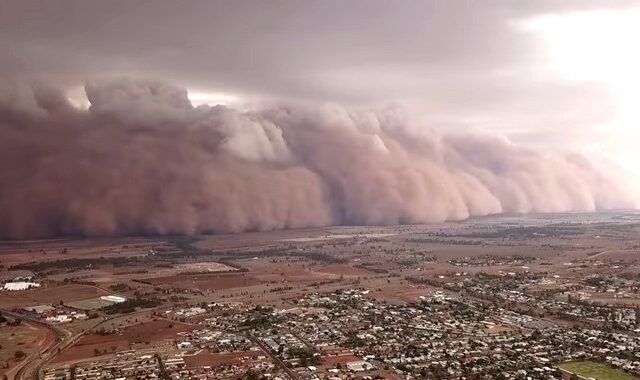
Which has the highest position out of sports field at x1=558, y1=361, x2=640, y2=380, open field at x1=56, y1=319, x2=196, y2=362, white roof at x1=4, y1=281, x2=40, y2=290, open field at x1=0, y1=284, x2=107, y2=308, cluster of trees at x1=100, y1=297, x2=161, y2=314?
white roof at x1=4, y1=281, x2=40, y2=290

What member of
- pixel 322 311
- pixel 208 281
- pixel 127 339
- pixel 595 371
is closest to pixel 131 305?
→ pixel 127 339

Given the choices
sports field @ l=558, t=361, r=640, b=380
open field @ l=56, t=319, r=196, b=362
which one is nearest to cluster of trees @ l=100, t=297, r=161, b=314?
open field @ l=56, t=319, r=196, b=362

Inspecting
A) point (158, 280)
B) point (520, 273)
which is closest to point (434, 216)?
point (520, 273)

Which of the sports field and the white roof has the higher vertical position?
the white roof

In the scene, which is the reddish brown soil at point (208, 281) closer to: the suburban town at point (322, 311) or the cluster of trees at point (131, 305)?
the suburban town at point (322, 311)

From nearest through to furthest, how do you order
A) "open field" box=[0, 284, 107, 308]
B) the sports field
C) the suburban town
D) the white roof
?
the sports field
the suburban town
"open field" box=[0, 284, 107, 308]
the white roof

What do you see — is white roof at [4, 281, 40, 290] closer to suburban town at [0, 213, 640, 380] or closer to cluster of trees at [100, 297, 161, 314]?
suburban town at [0, 213, 640, 380]

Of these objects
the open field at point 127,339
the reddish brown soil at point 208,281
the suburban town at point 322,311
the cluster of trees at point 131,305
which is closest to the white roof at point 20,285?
the suburban town at point 322,311

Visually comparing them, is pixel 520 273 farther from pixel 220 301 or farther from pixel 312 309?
pixel 220 301

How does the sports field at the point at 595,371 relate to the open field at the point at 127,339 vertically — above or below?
below
